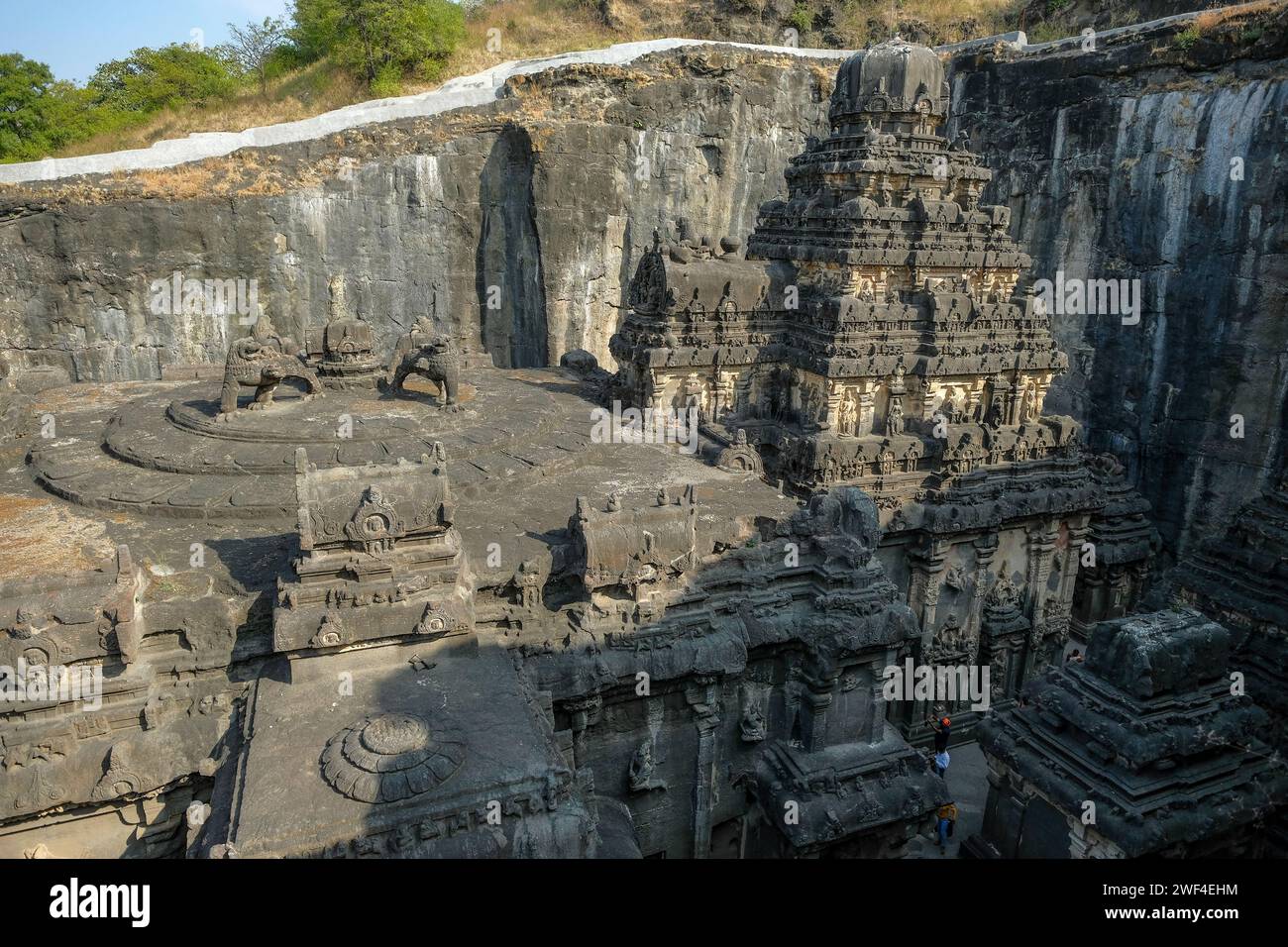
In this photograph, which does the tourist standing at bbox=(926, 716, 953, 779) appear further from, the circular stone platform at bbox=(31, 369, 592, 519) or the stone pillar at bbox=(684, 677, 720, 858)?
the circular stone platform at bbox=(31, 369, 592, 519)

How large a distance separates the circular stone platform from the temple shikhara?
0.32 feet

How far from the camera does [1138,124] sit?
92.0 ft

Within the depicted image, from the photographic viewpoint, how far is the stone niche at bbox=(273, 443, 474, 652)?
406 inches

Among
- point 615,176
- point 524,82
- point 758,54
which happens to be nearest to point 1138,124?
point 758,54

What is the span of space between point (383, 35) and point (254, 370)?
25144mm

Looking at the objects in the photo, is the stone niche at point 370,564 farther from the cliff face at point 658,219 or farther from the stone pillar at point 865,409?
the cliff face at point 658,219

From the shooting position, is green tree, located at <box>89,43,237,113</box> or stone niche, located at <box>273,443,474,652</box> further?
green tree, located at <box>89,43,237,113</box>

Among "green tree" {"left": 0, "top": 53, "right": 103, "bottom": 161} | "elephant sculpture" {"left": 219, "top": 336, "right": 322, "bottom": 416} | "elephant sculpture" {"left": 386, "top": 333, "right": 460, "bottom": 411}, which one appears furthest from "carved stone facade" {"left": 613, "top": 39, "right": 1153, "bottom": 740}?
"green tree" {"left": 0, "top": 53, "right": 103, "bottom": 161}

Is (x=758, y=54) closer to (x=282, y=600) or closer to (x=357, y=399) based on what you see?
(x=357, y=399)

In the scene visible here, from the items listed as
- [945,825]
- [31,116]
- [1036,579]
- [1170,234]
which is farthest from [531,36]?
[945,825]

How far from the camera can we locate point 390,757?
342 inches
